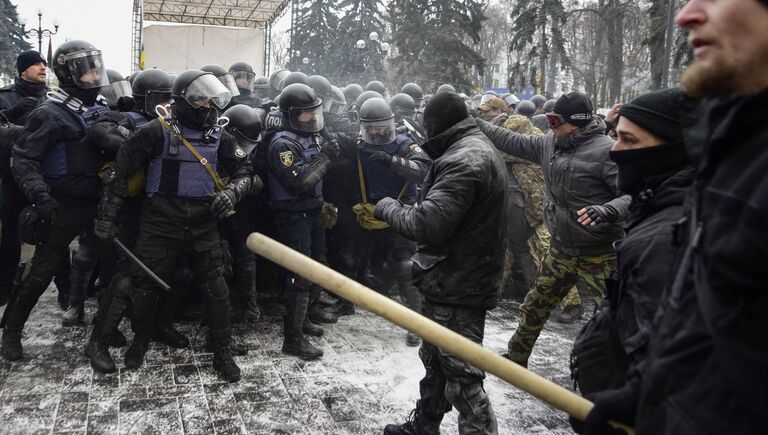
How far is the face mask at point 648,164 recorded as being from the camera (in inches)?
97.7

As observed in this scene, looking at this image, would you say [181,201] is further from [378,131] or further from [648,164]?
[648,164]

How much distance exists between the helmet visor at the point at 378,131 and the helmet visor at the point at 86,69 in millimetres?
2429

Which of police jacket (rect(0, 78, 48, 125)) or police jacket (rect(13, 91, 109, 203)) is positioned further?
police jacket (rect(0, 78, 48, 125))

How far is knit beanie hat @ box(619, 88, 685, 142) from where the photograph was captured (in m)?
2.52

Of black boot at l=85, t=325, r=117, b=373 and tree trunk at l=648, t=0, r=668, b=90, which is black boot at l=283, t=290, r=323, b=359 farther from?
tree trunk at l=648, t=0, r=668, b=90

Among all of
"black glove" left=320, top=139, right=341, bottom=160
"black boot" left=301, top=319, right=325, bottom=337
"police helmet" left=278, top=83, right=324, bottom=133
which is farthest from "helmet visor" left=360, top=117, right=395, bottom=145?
"black boot" left=301, top=319, right=325, bottom=337

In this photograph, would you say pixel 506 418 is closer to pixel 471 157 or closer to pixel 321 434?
pixel 321 434

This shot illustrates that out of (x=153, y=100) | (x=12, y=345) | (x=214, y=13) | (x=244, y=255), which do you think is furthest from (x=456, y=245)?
(x=214, y=13)

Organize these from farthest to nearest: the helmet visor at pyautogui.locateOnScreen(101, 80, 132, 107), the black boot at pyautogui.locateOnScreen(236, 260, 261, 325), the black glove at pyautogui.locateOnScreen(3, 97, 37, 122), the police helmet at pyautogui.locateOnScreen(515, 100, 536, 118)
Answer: the police helmet at pyautogui.locateOnScreen(515, 100, 536, 118)
the helmet visor at pyautogui.locateOnScreen(101, 80, 132, 107)
the black boot at pyautogui.locateOnScreen(236, 260, 261, 325)
the black glove at pyautogui.locateOnScreen(3, 97, 37, 122)

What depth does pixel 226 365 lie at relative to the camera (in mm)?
4660

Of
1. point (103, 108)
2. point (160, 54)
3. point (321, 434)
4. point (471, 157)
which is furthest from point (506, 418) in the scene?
point (160, 54)

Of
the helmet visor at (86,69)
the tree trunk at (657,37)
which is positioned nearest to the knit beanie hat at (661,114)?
the helmet visor at (86,69)

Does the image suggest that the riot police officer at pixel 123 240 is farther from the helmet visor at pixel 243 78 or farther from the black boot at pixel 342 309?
the helmet visor at pixel 243 78

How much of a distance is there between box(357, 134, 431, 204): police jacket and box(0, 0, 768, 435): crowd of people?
23 mm
